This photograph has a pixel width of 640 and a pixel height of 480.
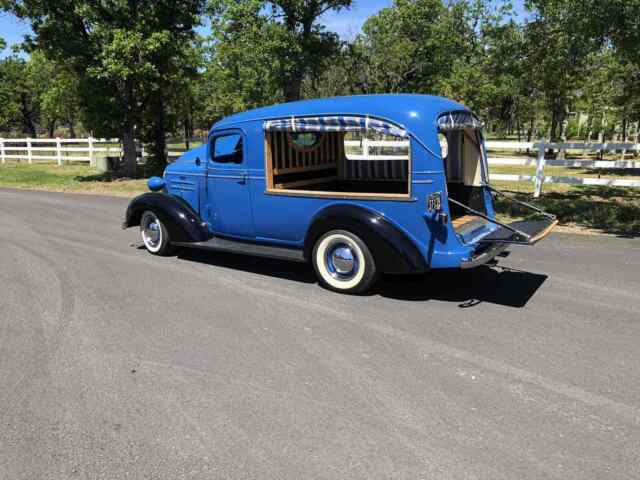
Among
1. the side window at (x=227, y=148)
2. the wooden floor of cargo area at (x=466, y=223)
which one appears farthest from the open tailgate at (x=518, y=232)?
the side window at (x=227, y=148)

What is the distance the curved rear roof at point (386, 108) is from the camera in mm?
5586

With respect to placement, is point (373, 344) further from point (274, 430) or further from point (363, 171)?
point (363, 171)

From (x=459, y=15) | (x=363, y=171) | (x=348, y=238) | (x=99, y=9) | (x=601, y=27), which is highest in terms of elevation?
(x=459, y=15)

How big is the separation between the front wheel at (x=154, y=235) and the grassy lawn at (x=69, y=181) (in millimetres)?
8466

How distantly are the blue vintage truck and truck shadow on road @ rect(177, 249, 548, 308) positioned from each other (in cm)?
43

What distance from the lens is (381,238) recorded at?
5.66 metres

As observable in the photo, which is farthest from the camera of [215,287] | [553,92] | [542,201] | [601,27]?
[553,92]

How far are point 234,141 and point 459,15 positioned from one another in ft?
135

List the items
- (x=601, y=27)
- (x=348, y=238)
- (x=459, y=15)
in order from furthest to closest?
1. (x=459, y=15)
2. (x=601, y=27)
3. (x=348, y=238)

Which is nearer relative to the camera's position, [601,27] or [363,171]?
[363,171]

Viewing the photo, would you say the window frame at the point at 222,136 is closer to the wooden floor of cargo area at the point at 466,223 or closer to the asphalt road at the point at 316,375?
the asphalt road at the point at 316,375

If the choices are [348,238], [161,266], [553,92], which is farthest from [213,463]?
[553,92]

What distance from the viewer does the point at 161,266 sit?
755cm

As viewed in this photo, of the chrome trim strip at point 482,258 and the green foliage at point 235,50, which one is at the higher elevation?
the green foliage at point 235,50
